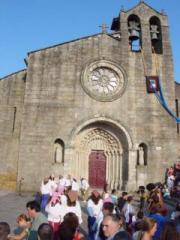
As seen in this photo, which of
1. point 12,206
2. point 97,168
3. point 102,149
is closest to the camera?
point 12,206

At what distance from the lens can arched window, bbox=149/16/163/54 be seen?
20766mm

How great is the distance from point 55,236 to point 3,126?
48.9 ft

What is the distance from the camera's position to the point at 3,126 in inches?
733

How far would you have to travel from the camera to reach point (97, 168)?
Answer: 19.5m

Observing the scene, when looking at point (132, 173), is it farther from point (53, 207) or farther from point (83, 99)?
point (53, 207)

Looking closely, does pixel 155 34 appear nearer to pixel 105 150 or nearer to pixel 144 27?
pixel 144 27

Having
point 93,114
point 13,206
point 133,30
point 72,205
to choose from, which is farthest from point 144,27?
point 72,205

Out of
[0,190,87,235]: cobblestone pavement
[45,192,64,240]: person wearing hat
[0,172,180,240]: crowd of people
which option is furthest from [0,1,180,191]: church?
[45,192,64,240]: person wearing hat

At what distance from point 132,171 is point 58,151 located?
4.24 meters

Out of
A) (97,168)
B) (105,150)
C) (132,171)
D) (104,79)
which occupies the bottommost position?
(132,171)

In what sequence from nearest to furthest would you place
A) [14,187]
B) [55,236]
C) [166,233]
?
1. [166,233]
2. [55,236]
3. [14,187]

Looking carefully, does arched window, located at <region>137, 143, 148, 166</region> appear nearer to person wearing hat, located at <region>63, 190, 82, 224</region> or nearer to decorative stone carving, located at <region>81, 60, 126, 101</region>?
decorative stone carving, located at <region>81, 60, 126, 101</region>

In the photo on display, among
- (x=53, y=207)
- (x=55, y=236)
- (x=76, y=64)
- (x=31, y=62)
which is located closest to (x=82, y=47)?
(x=76, y=64)

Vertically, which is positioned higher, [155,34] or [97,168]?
[155,34]
